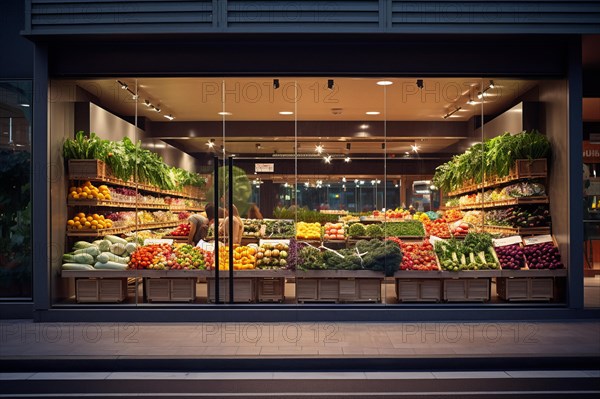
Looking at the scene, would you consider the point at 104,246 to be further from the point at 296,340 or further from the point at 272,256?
the point at 296,340

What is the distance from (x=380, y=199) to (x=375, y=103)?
1.74 meters

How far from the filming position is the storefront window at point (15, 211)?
423 inches

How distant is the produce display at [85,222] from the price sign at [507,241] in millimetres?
6941

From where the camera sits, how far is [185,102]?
11.4m

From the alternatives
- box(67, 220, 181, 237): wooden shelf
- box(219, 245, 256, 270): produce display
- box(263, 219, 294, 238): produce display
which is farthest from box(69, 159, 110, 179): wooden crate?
box(263, 219, 294, 238): produce display

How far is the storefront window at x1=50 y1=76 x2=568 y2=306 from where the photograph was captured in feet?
35.7

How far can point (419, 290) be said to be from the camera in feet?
35.9

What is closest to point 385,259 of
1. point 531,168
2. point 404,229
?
point 404,229

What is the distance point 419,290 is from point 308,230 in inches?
85.3

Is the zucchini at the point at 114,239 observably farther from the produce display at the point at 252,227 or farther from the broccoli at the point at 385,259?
the broccoli at the point at 385,259

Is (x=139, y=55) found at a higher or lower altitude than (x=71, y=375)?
higher

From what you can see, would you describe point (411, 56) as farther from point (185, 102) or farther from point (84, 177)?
point (84, 177)

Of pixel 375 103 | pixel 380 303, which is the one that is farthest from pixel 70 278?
pixel 375 103

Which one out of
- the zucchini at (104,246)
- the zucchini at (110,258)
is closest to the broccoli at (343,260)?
the zucchini at (110,258)
